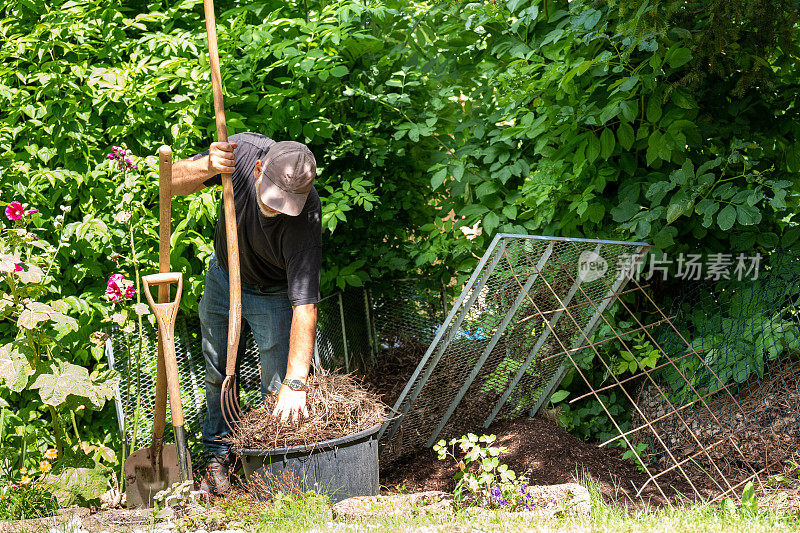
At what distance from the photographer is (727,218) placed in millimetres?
3217

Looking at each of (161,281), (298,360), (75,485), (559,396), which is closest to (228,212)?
(161,281)

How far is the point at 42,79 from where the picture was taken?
12.3ft

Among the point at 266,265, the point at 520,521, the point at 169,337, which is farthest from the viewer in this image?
the point at 266,265

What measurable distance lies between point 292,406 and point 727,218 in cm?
204

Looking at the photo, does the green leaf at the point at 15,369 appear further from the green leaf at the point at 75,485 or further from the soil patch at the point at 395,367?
the soil patch at the point at 395,367

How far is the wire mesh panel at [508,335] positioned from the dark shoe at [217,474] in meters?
0.78

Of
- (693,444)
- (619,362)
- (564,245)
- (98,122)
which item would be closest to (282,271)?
(564,245)

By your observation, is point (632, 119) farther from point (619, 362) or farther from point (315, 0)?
point (315, 0)

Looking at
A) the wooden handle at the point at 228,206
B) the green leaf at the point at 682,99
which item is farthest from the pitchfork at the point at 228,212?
the green leaf at the point at 682,99

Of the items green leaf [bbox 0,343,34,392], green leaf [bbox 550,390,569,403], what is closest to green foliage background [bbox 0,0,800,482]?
green leaf [bbox 0,343,34,392]

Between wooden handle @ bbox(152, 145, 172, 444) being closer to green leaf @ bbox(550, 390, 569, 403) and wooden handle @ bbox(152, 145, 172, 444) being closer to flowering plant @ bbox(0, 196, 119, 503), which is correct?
flowering plant @ bbox(0, 196, 119, 503)

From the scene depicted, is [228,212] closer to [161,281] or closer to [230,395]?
[161,281]

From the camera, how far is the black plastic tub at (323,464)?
2857mm

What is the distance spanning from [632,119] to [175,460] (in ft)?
8.21
